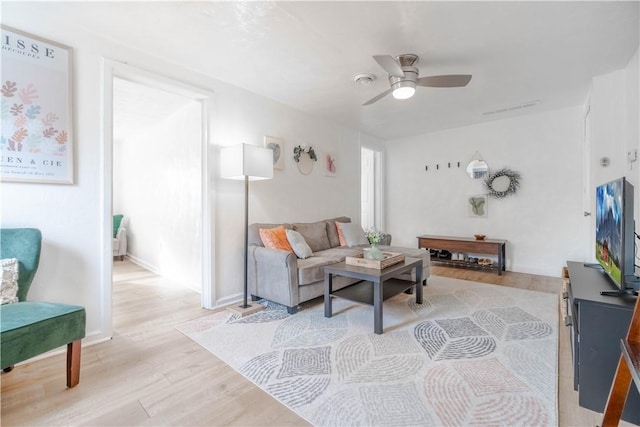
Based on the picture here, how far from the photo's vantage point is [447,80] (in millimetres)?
2553

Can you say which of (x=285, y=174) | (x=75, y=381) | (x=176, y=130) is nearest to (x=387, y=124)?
(x=285, y=174)

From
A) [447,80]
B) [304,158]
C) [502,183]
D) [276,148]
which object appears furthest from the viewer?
[502,183]

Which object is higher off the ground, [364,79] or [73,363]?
[364,79]

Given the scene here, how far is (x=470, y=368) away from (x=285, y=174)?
2.96m

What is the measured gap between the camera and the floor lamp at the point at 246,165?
290cm

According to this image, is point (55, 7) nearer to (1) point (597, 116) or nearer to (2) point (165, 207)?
(2) point (165, 207)

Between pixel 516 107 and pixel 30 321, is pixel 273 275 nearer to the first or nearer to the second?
pixel 30 321

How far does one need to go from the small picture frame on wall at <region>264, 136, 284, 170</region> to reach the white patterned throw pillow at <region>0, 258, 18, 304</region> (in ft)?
8.32

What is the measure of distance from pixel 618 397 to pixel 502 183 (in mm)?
4161

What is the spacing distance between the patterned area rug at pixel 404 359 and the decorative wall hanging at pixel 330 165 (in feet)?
7.22

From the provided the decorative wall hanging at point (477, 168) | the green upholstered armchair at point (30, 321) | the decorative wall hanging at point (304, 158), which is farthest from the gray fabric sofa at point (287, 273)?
the decorative wall hanging at point (477, 168)

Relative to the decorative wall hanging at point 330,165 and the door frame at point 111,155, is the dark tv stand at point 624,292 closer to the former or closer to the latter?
the door frame at point 111,155

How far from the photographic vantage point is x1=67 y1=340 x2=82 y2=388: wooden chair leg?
5.80 ft

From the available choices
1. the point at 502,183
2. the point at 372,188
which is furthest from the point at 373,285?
the point at 372,188
